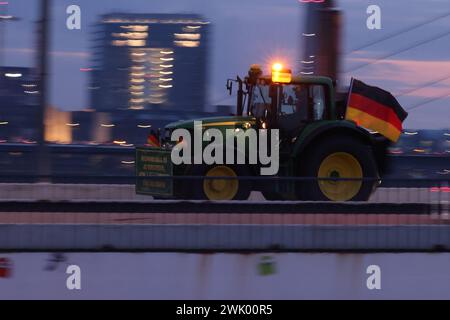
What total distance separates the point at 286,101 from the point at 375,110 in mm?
1630

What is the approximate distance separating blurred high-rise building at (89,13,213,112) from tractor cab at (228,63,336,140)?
148 feet

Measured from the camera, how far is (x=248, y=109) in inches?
627

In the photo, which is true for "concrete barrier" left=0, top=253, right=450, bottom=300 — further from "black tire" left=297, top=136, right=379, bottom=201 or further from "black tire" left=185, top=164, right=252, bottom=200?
"black tire" left=297, top=136, right=379, bottom=201

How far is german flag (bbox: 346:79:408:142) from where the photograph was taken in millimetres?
15531

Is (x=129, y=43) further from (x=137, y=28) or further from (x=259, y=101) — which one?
(x=259, y=101)

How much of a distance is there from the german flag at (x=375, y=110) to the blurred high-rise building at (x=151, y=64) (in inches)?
1785

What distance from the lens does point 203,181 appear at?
41.3 feet

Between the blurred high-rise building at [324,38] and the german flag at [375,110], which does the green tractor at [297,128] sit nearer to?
the german flag at [375,110]

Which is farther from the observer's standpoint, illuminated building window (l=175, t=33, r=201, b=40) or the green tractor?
illuminated building window (l=175, t=33, r=201, b=40)

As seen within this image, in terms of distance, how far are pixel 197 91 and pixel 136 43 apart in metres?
17.7

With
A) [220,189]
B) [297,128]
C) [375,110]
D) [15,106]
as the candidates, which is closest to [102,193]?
[220,189]

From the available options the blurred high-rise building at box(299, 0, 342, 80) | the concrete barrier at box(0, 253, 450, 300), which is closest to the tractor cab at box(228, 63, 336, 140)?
the concrete barrier at box(0, 253, 450, 300)
